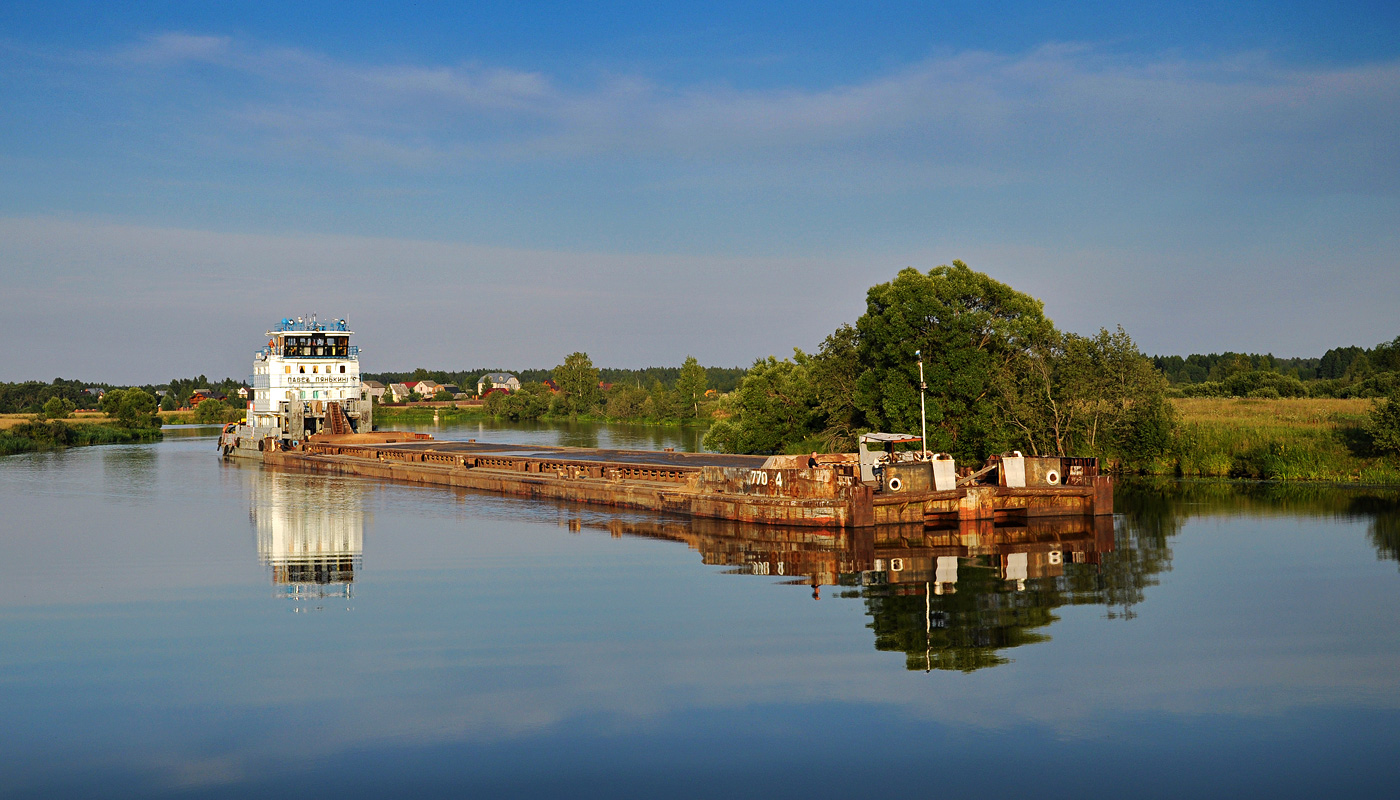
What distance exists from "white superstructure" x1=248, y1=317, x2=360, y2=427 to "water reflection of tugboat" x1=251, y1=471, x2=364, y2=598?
1521cm

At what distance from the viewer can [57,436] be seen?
86.5 metres

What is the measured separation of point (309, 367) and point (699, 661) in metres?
55.9

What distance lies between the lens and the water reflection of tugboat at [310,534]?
2469 cm

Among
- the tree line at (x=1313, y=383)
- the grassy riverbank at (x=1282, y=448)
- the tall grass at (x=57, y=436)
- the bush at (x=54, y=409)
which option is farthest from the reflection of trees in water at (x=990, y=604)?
the bush at (x=54, y=409)

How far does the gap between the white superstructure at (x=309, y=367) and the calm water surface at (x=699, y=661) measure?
35387 mm

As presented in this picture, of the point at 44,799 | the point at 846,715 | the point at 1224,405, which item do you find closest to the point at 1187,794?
the point at 846,715

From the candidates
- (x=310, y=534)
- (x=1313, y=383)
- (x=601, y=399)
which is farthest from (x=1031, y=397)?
(x=601, y=399)

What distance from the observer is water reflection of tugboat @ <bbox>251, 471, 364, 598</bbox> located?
24688 mm

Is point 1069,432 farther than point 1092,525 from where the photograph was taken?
Yes

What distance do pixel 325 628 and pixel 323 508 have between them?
22118mm

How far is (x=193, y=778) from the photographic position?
1212 cm

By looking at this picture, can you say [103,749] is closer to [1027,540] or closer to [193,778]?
[193,778]

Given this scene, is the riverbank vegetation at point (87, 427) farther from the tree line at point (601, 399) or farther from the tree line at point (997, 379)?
the tree line at point (997, 379)

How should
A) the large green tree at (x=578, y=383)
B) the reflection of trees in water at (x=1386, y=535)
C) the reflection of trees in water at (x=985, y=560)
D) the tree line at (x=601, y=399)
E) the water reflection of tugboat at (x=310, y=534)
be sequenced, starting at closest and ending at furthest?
the reflection of trees in water at (x=985, y=560)
the water reflection of tugboat at (x=310, y=534)
the reflection of trees in water at (x=1386, y=535)
the tree line at (x=601, y=399)
the large green tree at (x=578, y=383)
